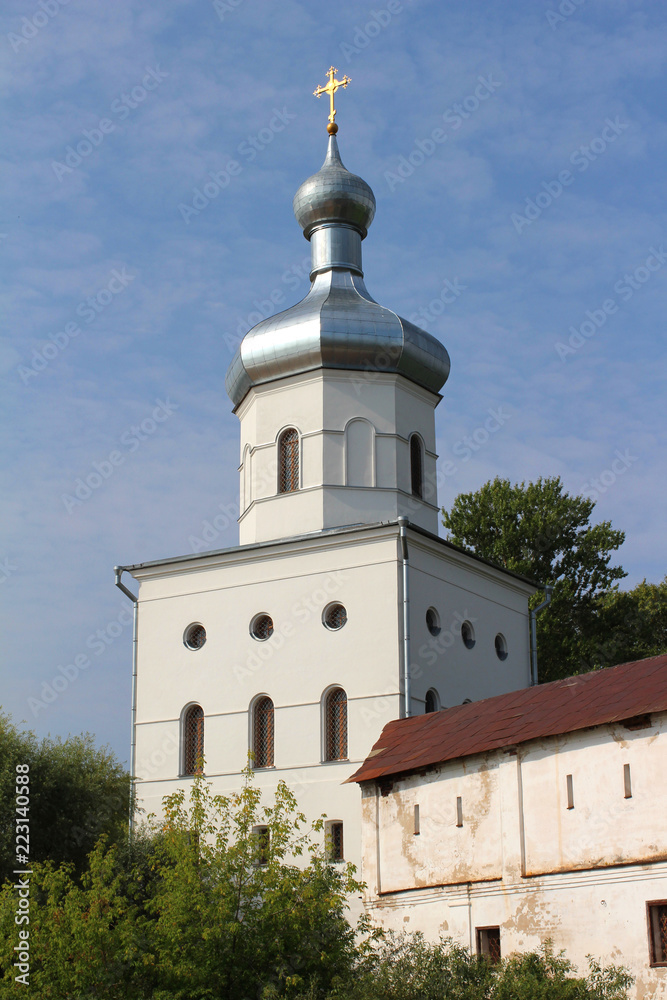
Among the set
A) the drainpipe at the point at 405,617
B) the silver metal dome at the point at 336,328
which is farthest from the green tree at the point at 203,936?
the silver metal dome at the point at 336,328

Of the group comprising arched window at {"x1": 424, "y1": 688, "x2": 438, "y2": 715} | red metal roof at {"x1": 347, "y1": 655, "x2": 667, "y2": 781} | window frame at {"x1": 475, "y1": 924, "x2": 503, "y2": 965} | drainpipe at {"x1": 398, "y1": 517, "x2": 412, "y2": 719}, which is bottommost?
window frame at {"x1": 475, "y1": 924, "x2": 503, "y2": 965}

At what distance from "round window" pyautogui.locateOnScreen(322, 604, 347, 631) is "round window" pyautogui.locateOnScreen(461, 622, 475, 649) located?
217cm

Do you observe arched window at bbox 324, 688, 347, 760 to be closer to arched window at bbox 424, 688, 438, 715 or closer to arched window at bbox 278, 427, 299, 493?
arched window at bbox 424, 688, 438, 715

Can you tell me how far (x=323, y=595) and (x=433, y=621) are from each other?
69.4 inches

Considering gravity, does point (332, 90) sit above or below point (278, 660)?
above

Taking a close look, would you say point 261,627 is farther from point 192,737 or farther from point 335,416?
point 335,416

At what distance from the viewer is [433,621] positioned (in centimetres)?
2038

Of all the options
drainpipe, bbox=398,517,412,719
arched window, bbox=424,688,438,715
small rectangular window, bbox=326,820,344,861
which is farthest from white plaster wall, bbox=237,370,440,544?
small rectangular window, bbox=326,820,344,861

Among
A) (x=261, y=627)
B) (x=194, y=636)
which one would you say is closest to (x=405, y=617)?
(x=261, y=627)

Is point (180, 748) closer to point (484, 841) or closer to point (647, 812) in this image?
point (484, 841)

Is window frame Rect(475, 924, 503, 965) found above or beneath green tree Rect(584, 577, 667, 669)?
beneath

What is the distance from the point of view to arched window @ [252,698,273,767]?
20062mm

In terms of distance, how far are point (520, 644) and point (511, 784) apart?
7.85 m

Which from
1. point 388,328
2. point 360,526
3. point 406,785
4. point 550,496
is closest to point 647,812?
point 406,785
